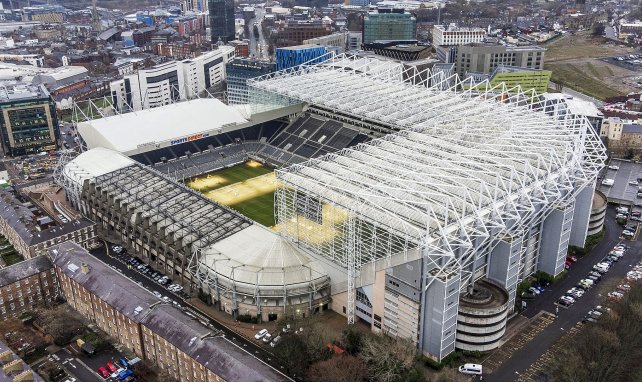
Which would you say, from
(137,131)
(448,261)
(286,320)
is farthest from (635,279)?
(137,131)

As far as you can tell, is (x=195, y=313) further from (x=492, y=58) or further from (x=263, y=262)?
(x=492, y=58)

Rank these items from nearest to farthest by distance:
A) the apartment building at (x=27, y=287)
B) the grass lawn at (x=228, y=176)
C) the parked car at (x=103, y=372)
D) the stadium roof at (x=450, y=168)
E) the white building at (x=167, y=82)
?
1. the parked car at (x=103, y=372)
2. the stadium roof at (x=450, y=168)
3. the apartment building at (x=27, y=287)
4. the grass lawn at (x=228, y=176)
5. the white building at (x=167, y=82)

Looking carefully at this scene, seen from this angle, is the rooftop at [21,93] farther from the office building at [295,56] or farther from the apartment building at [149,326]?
the apartment building at [149,326]

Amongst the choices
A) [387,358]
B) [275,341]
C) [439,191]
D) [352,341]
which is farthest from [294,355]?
[439,191]

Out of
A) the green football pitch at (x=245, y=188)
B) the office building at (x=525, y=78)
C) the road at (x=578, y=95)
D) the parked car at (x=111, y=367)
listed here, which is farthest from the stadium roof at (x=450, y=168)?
the road at (x=578, y=95)

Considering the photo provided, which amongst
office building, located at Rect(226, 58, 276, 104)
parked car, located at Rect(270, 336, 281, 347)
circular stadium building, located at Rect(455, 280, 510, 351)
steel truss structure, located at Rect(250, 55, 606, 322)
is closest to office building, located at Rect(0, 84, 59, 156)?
office building, located at Rect(226, 58, 276, 104)
